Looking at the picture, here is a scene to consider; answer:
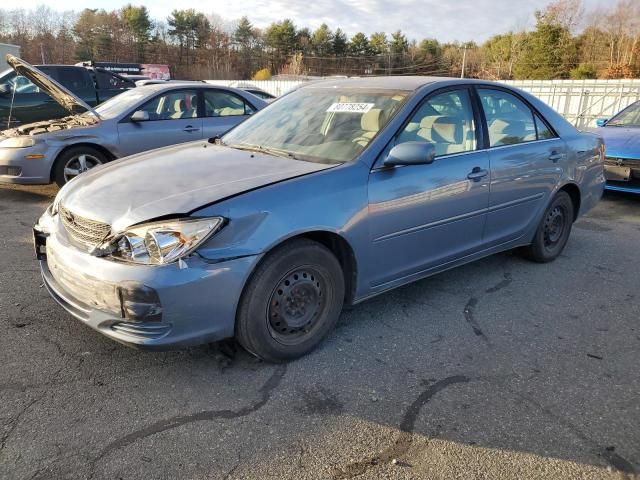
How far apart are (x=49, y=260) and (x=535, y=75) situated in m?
56.9

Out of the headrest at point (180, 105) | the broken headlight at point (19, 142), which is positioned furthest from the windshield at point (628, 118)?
the broken headlight at point (19, 142)

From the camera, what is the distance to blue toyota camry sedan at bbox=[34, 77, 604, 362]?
8.31 feet

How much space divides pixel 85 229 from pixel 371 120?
1.88 m

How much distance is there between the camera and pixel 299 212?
110 inches

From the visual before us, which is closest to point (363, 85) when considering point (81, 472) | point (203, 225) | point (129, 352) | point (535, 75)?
point (203, 225)

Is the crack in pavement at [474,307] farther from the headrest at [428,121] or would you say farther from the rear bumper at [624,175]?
the rear bumper at [624,175]

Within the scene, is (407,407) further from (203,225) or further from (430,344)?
(203,225)

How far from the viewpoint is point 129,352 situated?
9.88ft

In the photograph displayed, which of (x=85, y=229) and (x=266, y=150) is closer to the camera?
(x=85, y=229)

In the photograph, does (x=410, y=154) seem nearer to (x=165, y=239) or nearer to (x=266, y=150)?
(x=266, y=150)

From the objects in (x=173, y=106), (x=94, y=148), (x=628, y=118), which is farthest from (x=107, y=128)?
(x=628, y=118)

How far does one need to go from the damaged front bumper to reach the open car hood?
15.4ft

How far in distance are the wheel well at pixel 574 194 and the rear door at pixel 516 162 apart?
0.32 m

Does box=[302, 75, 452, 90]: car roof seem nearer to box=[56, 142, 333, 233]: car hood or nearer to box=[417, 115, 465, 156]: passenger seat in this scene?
box=[417, 115, 465, 156]: passenger seat
